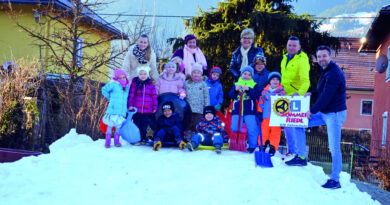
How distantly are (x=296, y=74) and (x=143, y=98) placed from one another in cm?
292

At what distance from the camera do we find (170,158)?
5.99 metres

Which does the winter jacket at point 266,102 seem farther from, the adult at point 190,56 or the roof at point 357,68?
the roof at point 357,68

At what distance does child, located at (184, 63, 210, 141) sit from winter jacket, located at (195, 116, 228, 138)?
246 millimetres

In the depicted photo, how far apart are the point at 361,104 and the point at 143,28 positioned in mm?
25257

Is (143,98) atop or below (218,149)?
atop

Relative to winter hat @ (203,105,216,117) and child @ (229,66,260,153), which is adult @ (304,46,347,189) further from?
winter hat @ (203,105,216,117)

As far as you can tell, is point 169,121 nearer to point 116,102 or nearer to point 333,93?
point 116,102

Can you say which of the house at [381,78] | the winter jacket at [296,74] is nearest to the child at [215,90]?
the winter jacket at [296,74]

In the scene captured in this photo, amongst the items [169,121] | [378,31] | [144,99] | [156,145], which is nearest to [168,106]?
[169,121]

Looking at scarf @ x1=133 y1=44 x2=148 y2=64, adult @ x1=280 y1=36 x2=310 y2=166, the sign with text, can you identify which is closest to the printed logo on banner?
the sign with text

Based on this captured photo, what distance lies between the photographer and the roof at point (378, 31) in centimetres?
1389

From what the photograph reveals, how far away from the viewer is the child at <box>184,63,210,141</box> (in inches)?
277

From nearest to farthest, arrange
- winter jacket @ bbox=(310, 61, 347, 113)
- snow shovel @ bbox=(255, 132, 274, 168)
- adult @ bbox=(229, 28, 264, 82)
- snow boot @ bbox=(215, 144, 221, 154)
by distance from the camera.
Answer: winter jacket @ bbox=(310, 61, 347, 113), snow shovel @ bbox=(255, 132, 274, 168), snow boot @ bbox=(215, 144, 221, 154), adult @ bbox=(229, 28, 264, 82)

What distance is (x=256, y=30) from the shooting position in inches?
535
